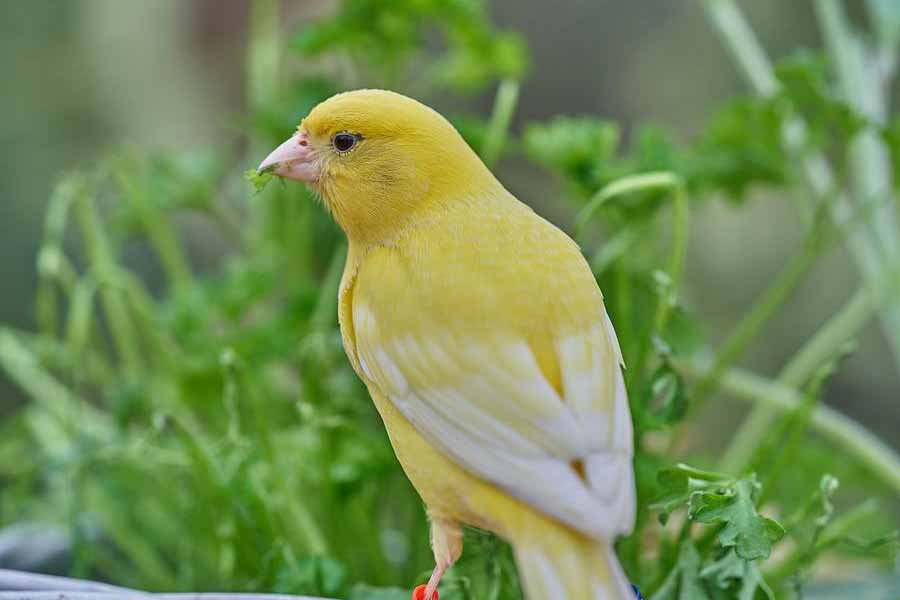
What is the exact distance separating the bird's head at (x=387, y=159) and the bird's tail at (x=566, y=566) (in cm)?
26

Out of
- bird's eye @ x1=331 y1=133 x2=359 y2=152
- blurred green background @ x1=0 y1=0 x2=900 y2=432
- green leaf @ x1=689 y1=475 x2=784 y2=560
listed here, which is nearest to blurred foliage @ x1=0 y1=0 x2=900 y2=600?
green leaf @ x1=689 y1=475 x2=784 y2=560

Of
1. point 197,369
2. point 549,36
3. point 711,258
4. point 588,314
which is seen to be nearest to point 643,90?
point 549,36

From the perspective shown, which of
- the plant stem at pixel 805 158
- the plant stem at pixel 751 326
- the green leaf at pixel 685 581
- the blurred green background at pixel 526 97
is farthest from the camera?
the blurred green background at pixel 526 97

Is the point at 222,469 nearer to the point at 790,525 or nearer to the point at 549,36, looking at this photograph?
the point at 790,525

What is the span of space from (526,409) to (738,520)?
17 centimetres

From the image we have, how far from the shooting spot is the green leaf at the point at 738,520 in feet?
2.42

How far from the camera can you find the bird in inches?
25.7

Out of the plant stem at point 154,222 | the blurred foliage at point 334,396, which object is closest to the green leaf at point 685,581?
the blurred foliage at point 334,396

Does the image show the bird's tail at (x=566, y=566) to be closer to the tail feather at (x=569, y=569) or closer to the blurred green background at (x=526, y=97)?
the tail feather at (x=569, y=569)

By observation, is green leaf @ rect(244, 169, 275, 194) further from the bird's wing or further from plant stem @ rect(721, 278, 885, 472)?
plant stem @ rect(721, 278, 885, 472)

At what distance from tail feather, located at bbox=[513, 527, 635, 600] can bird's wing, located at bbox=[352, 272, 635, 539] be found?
0.07ft

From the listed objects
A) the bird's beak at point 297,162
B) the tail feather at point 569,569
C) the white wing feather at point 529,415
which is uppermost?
the bird's beak at point 297,162

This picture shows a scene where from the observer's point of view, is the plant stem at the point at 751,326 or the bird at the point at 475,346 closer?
the bird at the point at 475,346

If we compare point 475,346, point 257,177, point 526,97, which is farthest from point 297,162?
point 526,97
